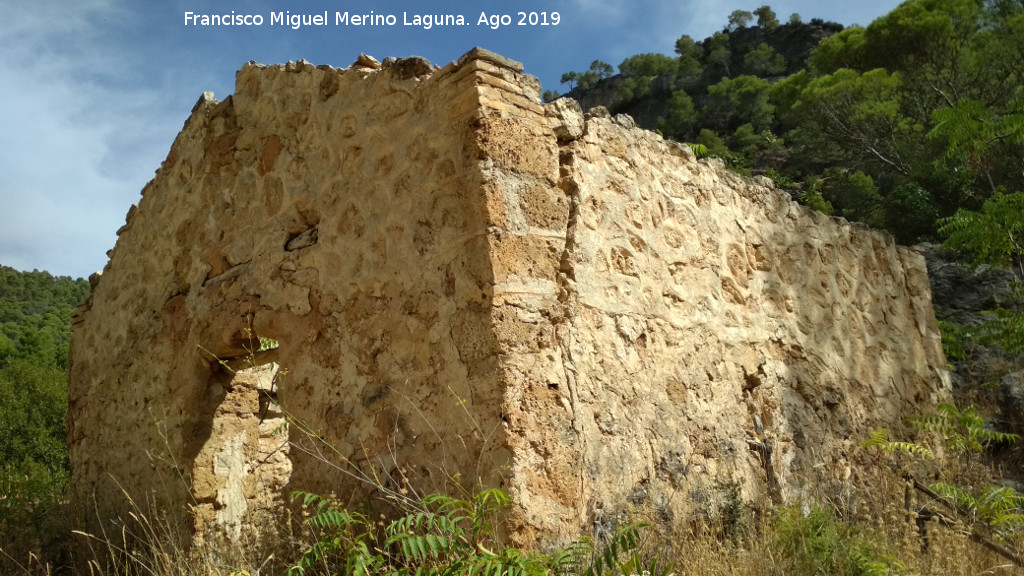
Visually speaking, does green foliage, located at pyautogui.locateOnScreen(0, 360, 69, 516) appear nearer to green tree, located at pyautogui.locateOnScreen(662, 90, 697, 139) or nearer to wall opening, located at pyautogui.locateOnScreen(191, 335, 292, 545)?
wall opening, located at pyautogui.locateOnScreen(191, 335, 292, 545)

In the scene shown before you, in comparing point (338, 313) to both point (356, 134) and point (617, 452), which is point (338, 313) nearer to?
point (356, 134)

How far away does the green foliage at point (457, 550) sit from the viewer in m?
2.62

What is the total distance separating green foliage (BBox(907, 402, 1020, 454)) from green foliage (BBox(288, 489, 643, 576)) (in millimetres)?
3282

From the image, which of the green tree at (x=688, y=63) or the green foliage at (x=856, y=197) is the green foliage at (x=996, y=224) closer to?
the green foliage at (x=856, y=197)

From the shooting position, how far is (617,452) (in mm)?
3531

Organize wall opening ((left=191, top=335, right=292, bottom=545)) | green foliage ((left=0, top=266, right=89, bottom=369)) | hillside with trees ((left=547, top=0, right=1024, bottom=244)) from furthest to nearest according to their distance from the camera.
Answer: green foliage ((left=0, top=266, right=89, bottom=369)) < hillside with trees ((left=547, top=0, right=1024, bottom=244)) < wall opening ((left=191, top=335, right=292, bottom=545))

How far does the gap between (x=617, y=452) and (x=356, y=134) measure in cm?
201

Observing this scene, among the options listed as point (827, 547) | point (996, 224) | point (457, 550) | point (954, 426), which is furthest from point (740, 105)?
point (457, 550)

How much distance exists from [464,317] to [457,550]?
949 millimetres

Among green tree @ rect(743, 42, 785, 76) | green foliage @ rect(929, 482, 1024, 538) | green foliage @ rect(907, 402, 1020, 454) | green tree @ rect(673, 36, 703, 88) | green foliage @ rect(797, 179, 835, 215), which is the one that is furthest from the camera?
green tree @ rect(673, 36, 703, 88)

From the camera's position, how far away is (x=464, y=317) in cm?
333

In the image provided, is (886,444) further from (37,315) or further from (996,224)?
(37,315)

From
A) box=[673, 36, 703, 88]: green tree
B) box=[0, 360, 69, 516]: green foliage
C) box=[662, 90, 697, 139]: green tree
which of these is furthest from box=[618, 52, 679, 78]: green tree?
box=[0, 360, 69, 516]: green foliage

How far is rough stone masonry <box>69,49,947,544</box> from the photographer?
335cm
